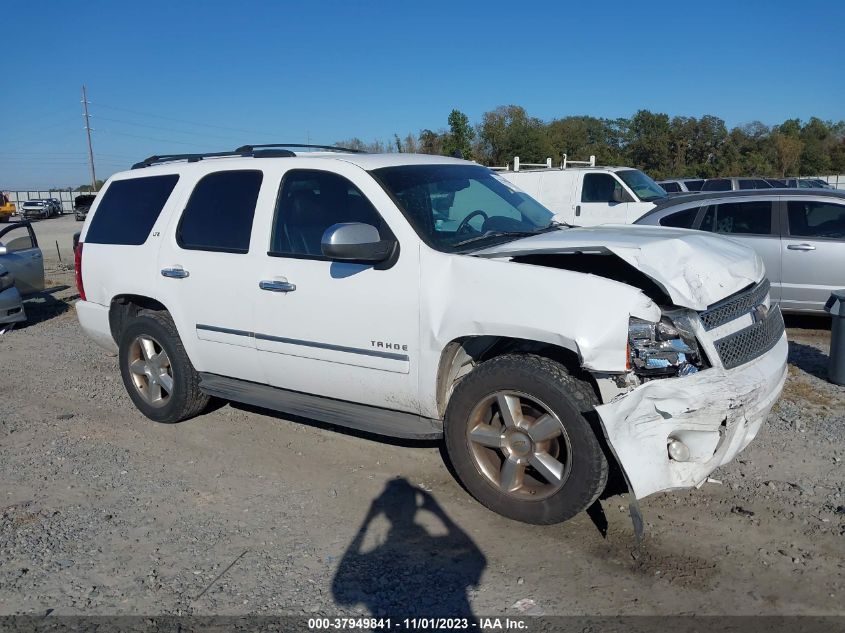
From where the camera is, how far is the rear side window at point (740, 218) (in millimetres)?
8445

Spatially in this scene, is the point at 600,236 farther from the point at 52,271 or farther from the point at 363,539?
the point at 52,271

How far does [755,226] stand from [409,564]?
21.6ft

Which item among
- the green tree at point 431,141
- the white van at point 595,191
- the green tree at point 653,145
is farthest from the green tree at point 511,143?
the white van at point 595,191

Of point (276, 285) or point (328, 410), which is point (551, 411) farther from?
point (276, 285)

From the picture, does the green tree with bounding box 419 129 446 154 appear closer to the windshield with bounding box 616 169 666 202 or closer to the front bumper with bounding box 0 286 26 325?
the windshield with bounding box 616 169 666 202

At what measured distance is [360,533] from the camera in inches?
163

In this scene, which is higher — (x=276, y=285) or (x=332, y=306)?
(x=276, y=285)

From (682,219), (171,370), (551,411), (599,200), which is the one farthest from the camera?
(599,200)

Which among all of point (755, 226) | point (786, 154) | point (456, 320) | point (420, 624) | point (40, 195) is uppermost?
point (786, 154)

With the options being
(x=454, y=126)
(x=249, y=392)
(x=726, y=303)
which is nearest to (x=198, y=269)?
(x=249, y=392)

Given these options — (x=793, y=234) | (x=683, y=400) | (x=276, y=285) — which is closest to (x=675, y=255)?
(x=683, y=400)

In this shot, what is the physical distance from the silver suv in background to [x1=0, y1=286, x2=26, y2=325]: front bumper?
9134 mm

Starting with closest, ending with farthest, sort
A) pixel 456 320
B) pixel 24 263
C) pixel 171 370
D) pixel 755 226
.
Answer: pixel 456 320
pixel 171 370
pixel 755 226
pixel 24 263

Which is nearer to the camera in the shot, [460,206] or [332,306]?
[332,306]
